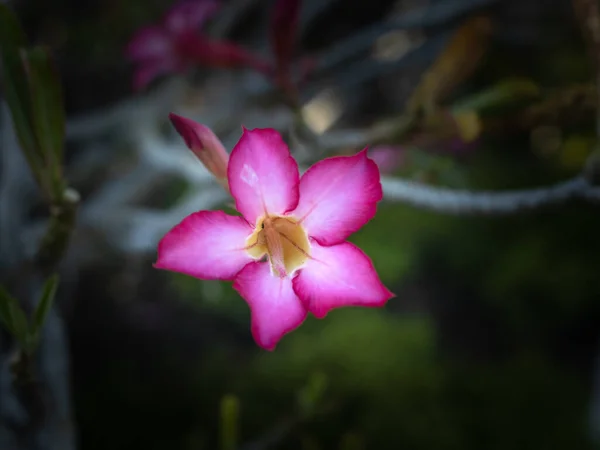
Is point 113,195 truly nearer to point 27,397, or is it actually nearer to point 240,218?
point 27,397

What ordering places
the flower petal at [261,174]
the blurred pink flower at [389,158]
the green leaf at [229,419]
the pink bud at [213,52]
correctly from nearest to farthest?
the flower petal at [261,174] → the green leaf at [229,419] → the pink bud at [213,52] → the blurred pink flower at [389,158]

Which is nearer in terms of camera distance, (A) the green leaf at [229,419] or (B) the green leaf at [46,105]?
(B) the green leaf at [46,105]

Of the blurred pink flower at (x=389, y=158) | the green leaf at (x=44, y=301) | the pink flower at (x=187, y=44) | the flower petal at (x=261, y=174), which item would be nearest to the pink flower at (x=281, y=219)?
the flower petal at (x=261, y=174)

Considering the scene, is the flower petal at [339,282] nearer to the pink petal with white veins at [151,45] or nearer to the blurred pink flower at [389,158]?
the pink petal with white veins at [151,45]

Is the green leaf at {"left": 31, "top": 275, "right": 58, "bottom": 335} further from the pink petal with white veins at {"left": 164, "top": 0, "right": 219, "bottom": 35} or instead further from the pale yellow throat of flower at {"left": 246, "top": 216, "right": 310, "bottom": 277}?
the pink petal with white veins at {"left": 164, "top": 0, "right": 219, "bottom": 35}

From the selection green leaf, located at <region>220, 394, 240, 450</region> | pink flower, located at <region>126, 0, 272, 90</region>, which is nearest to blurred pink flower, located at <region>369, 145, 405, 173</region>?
pink flower, located at <region>126, 0, 272, 90</region>

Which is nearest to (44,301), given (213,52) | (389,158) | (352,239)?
(213,52)
